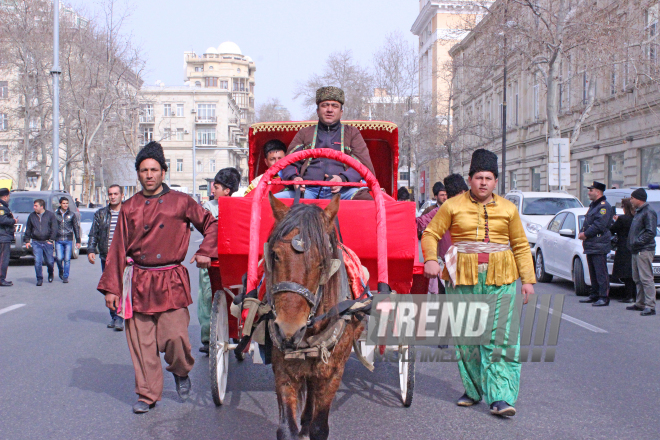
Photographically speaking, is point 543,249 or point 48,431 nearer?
point 48,431

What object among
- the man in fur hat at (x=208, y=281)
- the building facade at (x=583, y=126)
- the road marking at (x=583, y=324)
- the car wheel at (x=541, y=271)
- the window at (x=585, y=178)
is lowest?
the road marking at (x=583, y=324)

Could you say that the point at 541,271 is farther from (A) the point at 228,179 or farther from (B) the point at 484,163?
(B) the point at 484,163

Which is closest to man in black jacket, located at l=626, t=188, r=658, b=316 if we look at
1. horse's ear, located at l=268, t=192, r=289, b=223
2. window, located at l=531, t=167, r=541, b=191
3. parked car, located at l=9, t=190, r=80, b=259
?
horse's ear, located at l=268, t=192, r=289, b=223

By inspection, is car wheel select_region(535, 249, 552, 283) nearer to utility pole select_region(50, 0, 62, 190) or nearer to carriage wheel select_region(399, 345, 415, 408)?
carriage wheel select_region(399, 345, 415, 408)

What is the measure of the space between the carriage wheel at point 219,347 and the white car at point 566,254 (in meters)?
8.72

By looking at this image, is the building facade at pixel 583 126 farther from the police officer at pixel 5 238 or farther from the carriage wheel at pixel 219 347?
the carriage wheel at pixel 219 347

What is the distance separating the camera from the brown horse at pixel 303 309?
3.43 meters

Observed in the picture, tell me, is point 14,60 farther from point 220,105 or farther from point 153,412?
point 220,105

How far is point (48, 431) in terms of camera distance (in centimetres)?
494

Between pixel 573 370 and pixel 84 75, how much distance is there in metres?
34.7

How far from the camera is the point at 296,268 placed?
11.4 ft

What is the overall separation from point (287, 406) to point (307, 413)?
1.25ft

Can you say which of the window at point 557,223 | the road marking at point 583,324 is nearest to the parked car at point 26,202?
the window at point 557,223

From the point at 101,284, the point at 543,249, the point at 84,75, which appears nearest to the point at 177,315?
the point at 101,284
